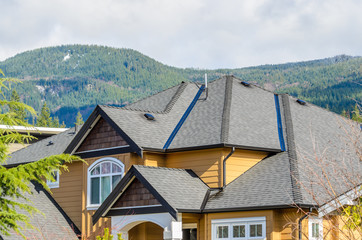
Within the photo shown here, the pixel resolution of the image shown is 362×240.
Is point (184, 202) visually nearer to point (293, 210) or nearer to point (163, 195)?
point (163, 195)

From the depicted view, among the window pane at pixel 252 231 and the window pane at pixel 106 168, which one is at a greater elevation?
the window pane at pixel 106 168

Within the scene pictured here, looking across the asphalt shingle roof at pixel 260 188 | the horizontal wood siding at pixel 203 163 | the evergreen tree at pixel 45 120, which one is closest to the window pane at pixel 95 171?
the horizontal wood siding at pixel 203 163

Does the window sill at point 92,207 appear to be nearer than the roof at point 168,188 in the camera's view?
No

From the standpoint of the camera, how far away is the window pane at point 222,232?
66.8 ft

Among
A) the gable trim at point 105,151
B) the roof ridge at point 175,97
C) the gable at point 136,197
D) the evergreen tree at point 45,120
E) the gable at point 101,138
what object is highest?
the evergreen tree at point 45,120

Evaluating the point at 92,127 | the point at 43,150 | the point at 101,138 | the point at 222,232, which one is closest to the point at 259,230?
the point at 222,232

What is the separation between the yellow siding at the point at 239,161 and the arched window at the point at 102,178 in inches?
164

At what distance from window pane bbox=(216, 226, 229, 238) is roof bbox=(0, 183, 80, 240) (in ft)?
20.5

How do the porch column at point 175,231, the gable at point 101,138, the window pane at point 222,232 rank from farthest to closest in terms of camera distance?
the gable at point 101,138 → the window pane at point 222,232 → the porch column at point 175,231

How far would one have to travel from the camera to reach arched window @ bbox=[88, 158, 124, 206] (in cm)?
2334

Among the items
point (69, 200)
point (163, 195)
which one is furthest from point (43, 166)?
point (69, 200)

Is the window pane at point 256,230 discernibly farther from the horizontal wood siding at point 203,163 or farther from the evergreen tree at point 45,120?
the evergreen tree at point 45,120

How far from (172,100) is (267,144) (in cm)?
568

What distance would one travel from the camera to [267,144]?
75.9ft
